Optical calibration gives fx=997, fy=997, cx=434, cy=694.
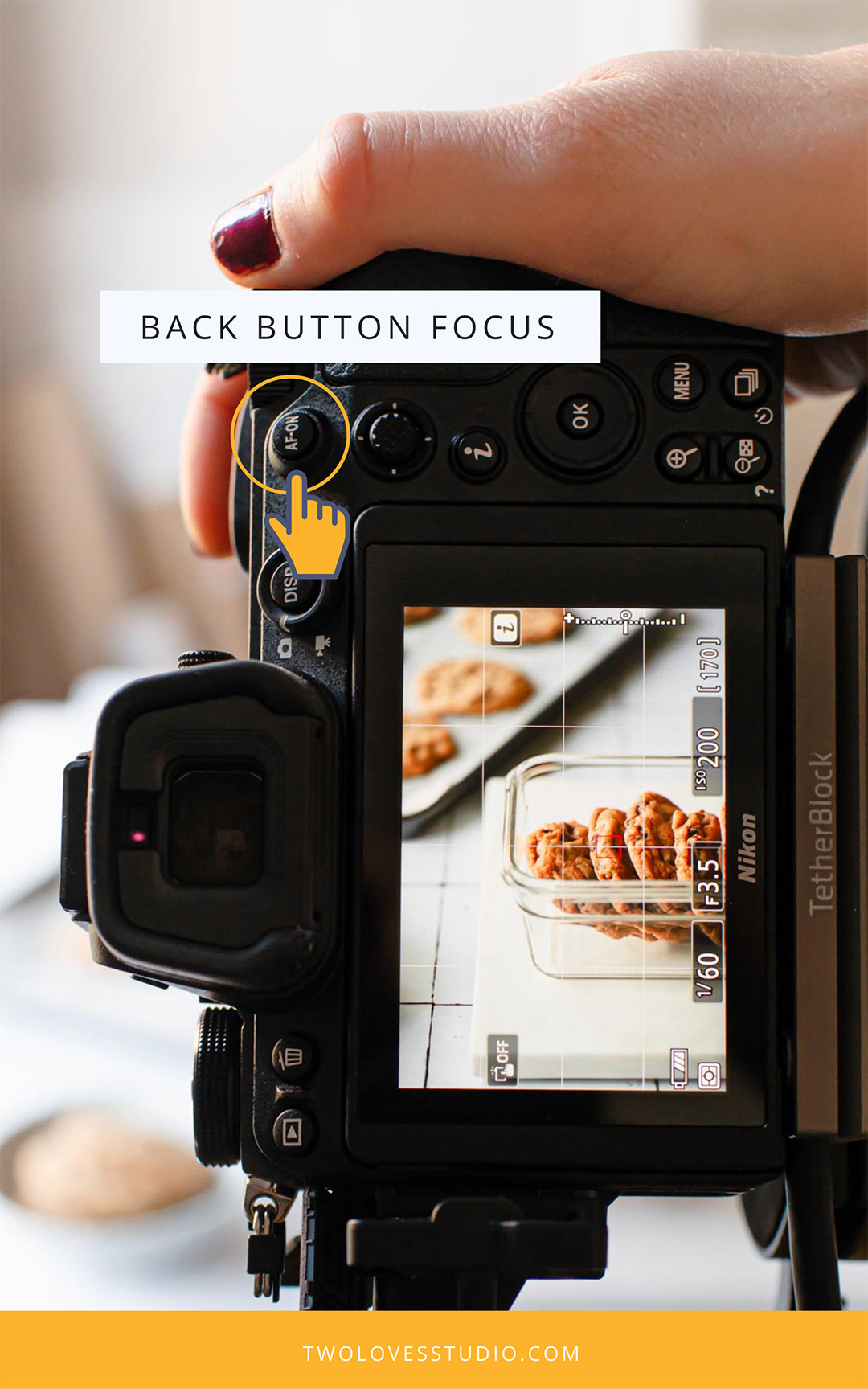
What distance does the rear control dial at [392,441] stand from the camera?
391mm

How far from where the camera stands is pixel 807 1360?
1.36 feet

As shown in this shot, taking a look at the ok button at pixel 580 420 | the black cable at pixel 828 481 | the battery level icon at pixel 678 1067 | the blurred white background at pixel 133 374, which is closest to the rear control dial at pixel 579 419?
the ok button at pixel 580 420

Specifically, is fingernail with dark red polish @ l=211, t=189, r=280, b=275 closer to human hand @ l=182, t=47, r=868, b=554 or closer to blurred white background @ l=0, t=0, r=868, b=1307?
human hand @ l=182, t=47, r=868, b=554

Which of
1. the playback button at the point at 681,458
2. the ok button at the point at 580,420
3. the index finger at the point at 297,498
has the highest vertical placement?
the ok button at the point at 580,420

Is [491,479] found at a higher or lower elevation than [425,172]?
lower

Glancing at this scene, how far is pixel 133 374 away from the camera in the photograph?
712 millimetres

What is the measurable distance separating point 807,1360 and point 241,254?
0.52 metres

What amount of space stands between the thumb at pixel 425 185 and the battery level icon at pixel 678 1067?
1.02ft

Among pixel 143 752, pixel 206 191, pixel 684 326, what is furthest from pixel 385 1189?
pixel 206 191

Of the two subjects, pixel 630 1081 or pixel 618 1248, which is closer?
pixel 630 1081

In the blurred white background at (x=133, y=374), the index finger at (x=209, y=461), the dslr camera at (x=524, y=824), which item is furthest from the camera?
the blurred white background at (x=133, y=374)

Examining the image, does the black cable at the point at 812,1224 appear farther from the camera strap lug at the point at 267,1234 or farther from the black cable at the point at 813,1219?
the camera strap lug at the point at 267,1234

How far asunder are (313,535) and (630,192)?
19 centimetres

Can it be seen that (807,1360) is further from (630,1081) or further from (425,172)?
(425,172)
